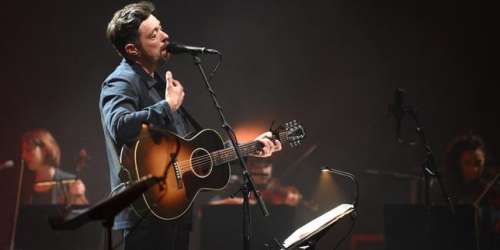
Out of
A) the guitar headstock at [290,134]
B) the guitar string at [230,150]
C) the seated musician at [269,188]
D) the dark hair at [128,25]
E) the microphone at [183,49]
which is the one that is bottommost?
the seated musician at [269,188]

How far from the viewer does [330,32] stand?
8047mm

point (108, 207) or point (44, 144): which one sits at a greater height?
point (44, 144)

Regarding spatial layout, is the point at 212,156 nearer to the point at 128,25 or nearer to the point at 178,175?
the point at 178,175

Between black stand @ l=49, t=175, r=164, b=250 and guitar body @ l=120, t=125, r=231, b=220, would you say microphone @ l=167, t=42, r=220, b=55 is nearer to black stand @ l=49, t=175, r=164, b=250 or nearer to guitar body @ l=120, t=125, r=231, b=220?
guitar body @ l=120, t=125, r=231, b=220

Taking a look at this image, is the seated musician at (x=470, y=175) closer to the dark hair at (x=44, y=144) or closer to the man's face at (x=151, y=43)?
the man's face at (x=151, y=43)

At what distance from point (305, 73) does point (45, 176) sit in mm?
4026

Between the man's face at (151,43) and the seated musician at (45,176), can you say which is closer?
the man's face at (151,43)

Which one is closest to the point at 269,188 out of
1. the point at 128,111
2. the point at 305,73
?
the point at 305,73

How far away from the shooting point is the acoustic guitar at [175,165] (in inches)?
95.0

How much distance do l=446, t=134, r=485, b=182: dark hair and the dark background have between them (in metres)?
1.12

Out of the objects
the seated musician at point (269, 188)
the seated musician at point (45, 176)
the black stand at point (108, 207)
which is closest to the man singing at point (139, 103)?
the black stand at point (108, 207)

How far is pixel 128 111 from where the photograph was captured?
8.16 ft

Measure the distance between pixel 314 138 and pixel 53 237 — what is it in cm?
483

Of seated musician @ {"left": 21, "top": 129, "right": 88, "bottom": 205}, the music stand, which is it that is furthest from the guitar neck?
seated musician @ {"left": 21, "top": 129, "right": 88, "bottom": 205}
